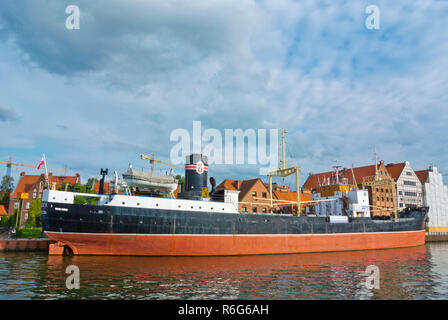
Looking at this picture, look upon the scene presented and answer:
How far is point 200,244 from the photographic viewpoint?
2398 cm

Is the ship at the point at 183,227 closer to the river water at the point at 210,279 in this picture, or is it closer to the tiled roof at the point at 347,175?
the river water at the point at 210,279

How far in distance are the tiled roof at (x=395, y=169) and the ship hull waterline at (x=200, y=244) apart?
3738cm

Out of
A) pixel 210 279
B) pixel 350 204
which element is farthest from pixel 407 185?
pixel 210 279

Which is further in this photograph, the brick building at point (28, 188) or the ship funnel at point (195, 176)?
the brick building at point (28, 188)

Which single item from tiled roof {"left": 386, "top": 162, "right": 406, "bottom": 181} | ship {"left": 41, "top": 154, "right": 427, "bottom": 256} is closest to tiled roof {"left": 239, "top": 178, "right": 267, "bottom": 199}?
ship {"left": 41, "top": 154, "right": 427, "bottom": 256}

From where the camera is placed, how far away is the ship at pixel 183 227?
859 inches

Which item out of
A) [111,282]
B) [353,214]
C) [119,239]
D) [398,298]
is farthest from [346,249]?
[111,282]

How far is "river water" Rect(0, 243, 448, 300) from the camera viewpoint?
486 inches

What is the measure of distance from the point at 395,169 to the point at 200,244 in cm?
5740

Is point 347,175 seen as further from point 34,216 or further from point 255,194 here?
point 34,216

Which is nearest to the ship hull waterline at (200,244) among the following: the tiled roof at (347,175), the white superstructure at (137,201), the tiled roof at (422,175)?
the white superstructure at (137,201)

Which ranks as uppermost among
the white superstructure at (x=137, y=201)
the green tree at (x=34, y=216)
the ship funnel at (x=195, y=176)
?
the ship funnel at (x=195, y=176)

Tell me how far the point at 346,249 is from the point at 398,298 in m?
20.3
